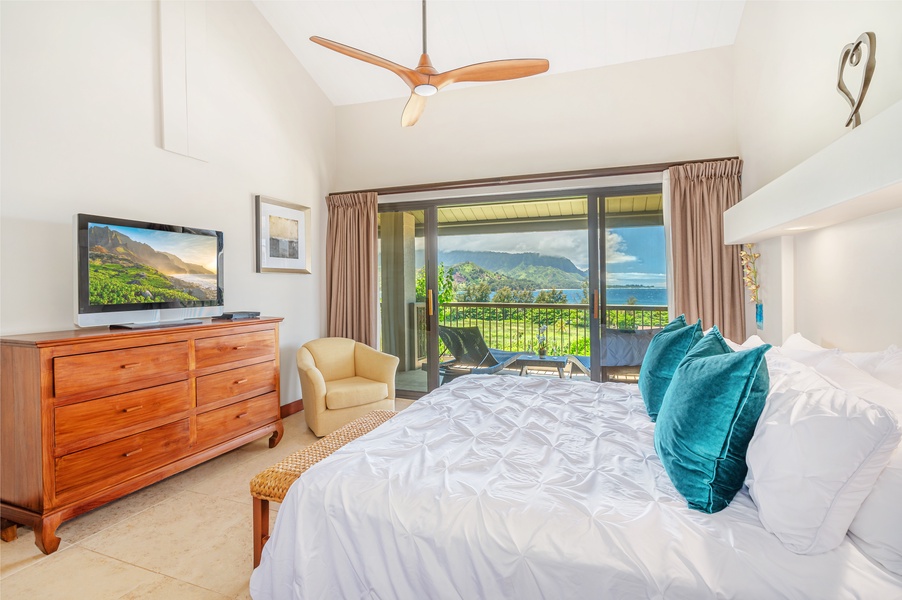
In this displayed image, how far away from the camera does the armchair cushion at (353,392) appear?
349 centimetres

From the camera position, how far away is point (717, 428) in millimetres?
1200

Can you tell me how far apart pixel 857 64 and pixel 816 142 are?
53 centimetres

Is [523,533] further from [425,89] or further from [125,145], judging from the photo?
[125,145]

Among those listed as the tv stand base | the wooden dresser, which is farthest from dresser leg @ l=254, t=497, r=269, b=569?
the tv stand base

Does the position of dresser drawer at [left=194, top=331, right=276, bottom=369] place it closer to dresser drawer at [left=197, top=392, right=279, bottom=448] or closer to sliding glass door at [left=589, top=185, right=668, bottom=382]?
dresser drawer at [left=197, top=392, right=279, bottom=448]

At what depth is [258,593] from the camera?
4.77 feet

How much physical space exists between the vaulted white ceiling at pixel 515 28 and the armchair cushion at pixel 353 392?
117 inches

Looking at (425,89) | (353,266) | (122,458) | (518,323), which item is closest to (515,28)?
(425,89)

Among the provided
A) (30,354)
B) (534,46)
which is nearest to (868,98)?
(534,46)

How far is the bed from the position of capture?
1017mm

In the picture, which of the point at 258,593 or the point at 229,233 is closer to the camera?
the point at 258,593

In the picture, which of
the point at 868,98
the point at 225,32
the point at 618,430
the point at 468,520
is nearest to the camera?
the point at 468,520

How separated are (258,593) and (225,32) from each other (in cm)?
393

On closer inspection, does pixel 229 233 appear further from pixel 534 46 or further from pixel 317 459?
pixel 534 46
